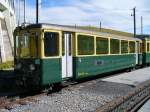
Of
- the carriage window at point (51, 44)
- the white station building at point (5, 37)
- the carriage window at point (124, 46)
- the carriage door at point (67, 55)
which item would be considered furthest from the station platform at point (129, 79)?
the white station building at point (5, 37)

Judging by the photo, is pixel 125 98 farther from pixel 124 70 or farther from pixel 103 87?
pixel 124 70

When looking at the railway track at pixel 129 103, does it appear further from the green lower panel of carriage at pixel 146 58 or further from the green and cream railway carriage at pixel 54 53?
the green lower panel of carriage at pixel 146 58

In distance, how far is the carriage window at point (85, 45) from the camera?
18.0 metres

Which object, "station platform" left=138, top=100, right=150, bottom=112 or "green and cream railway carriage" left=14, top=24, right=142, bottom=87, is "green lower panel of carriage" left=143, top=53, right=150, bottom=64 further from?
"station platform" left=138, top=100, right=150, bottom=112

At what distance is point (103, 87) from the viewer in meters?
18.0

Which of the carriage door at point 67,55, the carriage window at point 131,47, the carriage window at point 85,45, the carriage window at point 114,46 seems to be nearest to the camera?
the carriage door at point 67,55

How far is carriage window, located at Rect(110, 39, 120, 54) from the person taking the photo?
2312 cm

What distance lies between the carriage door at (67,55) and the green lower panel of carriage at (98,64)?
1.34ft

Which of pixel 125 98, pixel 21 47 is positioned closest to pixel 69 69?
pixel 21 47

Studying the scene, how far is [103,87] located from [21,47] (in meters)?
4.33

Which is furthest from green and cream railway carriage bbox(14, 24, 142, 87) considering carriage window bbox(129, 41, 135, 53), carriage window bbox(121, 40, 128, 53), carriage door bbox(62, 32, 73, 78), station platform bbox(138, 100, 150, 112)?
carriage window bbox(129, 41, 135, 53)

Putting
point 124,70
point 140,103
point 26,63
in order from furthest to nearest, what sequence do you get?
point 124,70
point 26,63
point 140,103

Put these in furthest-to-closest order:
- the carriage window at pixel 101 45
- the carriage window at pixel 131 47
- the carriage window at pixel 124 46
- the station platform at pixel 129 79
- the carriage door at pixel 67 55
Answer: the carriage window at pixel 131 47
the carriage window at pixel 124 46
the carriage window at pixel 101 45
the station platform at pixel 129 79
the carriage door at pixel 67 55

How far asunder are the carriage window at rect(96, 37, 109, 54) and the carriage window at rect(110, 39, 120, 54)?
0.87 metres
